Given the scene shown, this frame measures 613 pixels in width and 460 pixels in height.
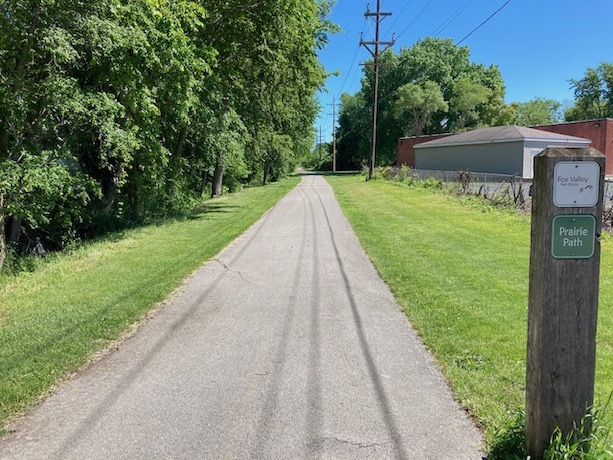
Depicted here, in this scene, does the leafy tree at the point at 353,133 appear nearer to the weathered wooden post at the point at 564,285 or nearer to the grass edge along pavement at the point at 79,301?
the grass edge along pavement at the point at 79,301

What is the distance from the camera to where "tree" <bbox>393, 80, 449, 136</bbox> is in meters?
60.0

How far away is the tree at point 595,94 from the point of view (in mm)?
70375

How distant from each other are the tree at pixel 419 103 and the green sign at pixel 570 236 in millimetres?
60373

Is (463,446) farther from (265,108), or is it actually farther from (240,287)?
(265,108)

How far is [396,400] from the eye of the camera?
354cm

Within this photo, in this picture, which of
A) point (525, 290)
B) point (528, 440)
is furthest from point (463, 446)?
point (525, 290)

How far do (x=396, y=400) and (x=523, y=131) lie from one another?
33316 mm

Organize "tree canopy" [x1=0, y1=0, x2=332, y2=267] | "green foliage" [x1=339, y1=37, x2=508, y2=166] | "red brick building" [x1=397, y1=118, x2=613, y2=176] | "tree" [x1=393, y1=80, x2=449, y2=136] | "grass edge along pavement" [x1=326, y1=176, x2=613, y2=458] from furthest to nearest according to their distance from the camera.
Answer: "green foliage" [x1=339, y1=37, x2=508, y2=166] → "tree" [x1=393, y1=80, x2=449, y2=136] → "red brick building" [x1=397, y1=118, x2=613, y2=176] → "tree canopy" [x1=0, y1=0, x2=332, y2=267] → "grass edge along pavement" [x1=326, y1=176, x2=613, y2=458]

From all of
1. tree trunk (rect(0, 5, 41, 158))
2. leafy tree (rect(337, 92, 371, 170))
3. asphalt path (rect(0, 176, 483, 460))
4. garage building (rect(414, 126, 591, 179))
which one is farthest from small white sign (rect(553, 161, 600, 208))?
leafy tree (rect(337, 92, 371, 170))

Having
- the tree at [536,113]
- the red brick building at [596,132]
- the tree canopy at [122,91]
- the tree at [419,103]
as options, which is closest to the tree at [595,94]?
the tree at [536,113]

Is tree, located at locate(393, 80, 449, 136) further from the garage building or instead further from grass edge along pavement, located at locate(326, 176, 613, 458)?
grass edge along pavement, located at locate(326, 176, 613, 458)

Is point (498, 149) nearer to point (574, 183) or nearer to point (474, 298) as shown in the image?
point (474, 298)

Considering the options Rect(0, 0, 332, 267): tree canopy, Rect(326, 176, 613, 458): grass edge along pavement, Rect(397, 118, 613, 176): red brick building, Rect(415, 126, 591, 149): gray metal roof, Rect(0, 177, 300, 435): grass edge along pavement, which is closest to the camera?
Rect(326, 176, 613, 458): grass edge along pavement

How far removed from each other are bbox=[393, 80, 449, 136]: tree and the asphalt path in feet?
189
